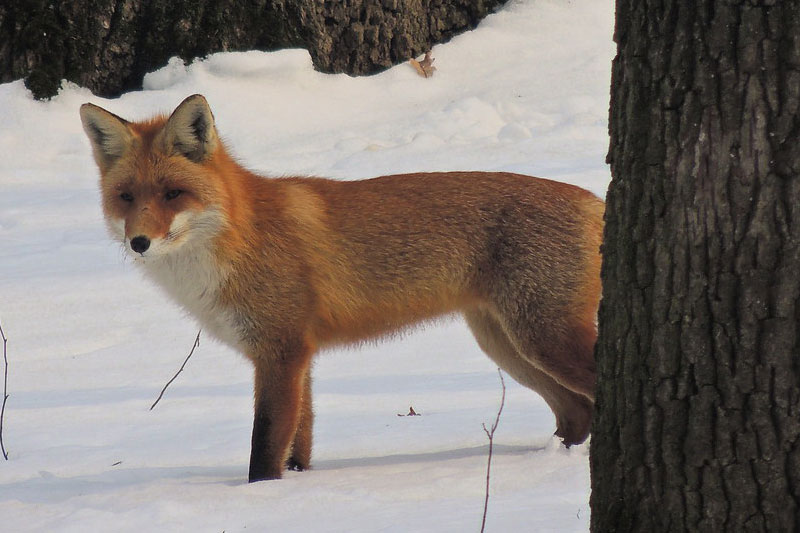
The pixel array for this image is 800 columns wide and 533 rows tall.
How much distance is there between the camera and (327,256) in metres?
4.70

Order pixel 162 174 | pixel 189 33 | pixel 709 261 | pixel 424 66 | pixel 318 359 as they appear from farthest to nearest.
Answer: pixel 424 66 < pixel 189 33 < pixel 318 359 < pixel 162 174 < pixel 709 261

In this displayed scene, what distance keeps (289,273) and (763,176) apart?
2.67 m

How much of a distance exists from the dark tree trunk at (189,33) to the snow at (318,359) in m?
0.23

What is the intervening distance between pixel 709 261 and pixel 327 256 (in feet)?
8.54

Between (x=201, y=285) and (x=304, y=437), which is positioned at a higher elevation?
(x=201, y=285)

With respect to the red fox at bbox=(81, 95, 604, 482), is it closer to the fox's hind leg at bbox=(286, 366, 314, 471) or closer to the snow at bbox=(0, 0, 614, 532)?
the fox's hind leg at bbox=(286, 366, 314, 471)

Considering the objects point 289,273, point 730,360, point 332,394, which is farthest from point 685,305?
point 332,394

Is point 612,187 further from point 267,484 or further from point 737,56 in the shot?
point 267,484

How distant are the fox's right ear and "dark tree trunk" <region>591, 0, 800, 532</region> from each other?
110 inches

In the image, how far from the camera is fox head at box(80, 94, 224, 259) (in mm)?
4398

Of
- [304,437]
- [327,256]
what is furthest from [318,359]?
[327,256]

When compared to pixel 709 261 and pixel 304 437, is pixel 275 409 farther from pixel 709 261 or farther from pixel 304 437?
pixel 709 261

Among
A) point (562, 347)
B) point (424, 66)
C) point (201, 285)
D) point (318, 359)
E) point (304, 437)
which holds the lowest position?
point (318, 359)

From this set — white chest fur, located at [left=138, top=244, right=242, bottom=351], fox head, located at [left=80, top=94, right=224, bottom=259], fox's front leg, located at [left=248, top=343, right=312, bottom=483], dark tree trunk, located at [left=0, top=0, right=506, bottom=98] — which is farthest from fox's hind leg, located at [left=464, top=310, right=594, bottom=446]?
dark tree trunk, located at [left=0, top=0, right=506, bottom=98]
